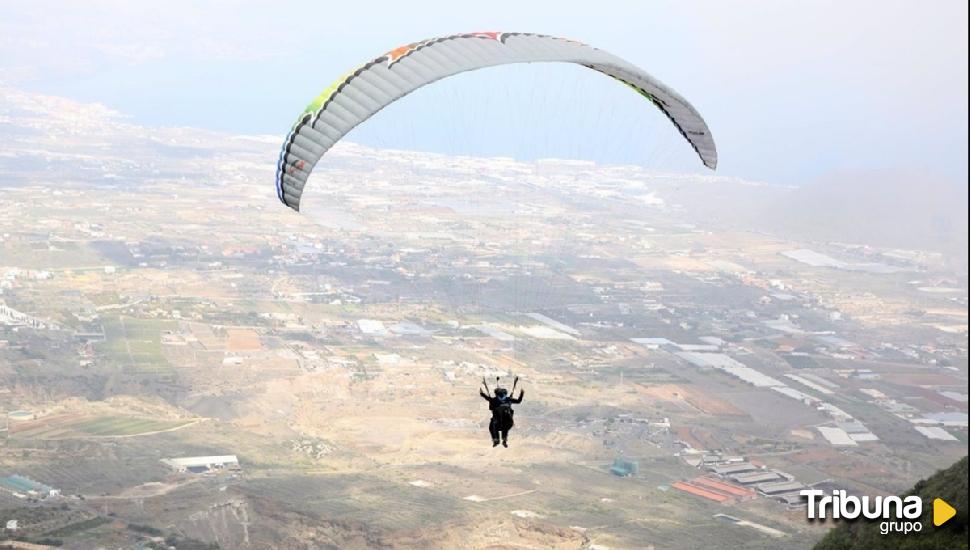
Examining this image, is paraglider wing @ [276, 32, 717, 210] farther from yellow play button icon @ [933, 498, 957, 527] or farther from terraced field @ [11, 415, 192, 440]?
terraced field @ [11, 415, 192, 440]

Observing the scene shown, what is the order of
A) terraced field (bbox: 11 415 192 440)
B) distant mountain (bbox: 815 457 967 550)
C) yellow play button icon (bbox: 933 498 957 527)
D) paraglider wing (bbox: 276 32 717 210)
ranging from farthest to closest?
terraced field (bbox: 11 415 192 440) → yellow play button icon (bbox: 933 498 957 527) → distant mountain (bbox: 815 457 967 550) → paraglider wing (bbox: 276 32 717 210)

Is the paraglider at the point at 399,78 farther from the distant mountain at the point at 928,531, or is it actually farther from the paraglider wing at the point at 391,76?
the distant mountain at the point at 928,531

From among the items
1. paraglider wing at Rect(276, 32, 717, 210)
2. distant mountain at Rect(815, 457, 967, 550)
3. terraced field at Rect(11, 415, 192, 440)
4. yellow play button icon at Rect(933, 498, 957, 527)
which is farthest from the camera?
terraced field at Rect(11, 415, 192, 440)

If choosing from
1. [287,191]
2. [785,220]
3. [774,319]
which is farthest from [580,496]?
[785,220]

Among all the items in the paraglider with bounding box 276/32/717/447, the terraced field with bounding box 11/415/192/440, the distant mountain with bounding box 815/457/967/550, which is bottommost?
the terraced field with bounding box 11/415/192/440

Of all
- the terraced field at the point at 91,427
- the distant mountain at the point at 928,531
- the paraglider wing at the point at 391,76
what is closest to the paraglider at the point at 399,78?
the paraglider wing at the point at 391,76

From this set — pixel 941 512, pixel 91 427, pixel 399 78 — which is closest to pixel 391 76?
pixel 399 78

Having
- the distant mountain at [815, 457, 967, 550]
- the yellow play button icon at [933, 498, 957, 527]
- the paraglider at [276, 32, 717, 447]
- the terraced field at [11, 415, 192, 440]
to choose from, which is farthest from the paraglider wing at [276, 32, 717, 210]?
the terraced field at [11, 415, 192, 440]
